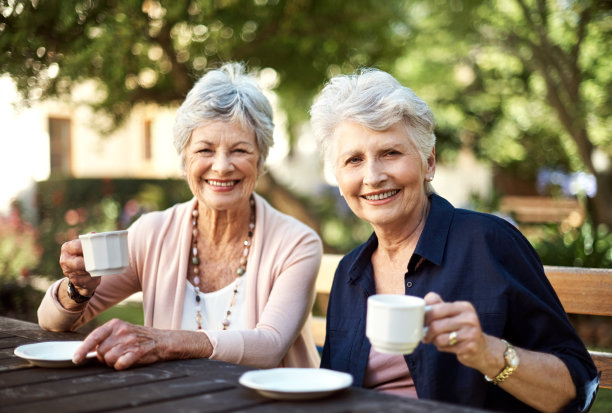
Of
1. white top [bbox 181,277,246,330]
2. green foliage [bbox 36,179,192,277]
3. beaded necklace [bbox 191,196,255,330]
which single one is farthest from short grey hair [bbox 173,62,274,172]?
green foliage [bbox 36,179,192,277]

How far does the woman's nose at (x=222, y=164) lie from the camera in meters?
2.96

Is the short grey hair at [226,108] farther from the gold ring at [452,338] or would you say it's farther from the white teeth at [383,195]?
the gold ring at [452,338]

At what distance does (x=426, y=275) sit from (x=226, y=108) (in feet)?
3.80

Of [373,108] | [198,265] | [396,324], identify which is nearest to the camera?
[396,324]

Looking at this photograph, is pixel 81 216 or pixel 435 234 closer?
pixel 435 234

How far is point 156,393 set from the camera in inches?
71.0

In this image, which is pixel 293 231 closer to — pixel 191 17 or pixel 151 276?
pixel 151 276

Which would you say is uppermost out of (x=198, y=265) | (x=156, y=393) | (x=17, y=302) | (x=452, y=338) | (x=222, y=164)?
(x=222, y=164)

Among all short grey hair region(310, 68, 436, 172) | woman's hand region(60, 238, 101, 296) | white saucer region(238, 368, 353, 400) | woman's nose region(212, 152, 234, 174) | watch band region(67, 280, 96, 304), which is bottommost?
white saucer region(238, 368, 353, 400)

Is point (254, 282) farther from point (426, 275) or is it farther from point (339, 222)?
point (339, 222)

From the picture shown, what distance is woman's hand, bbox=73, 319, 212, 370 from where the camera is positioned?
2.13m

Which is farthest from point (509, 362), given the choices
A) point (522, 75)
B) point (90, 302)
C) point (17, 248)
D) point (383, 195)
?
point (522, 75)

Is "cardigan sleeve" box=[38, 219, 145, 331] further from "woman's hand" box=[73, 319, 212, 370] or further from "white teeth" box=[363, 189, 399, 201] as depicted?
"white teeth" box=[363, 189, 399, 201]

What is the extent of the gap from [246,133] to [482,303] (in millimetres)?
1295
